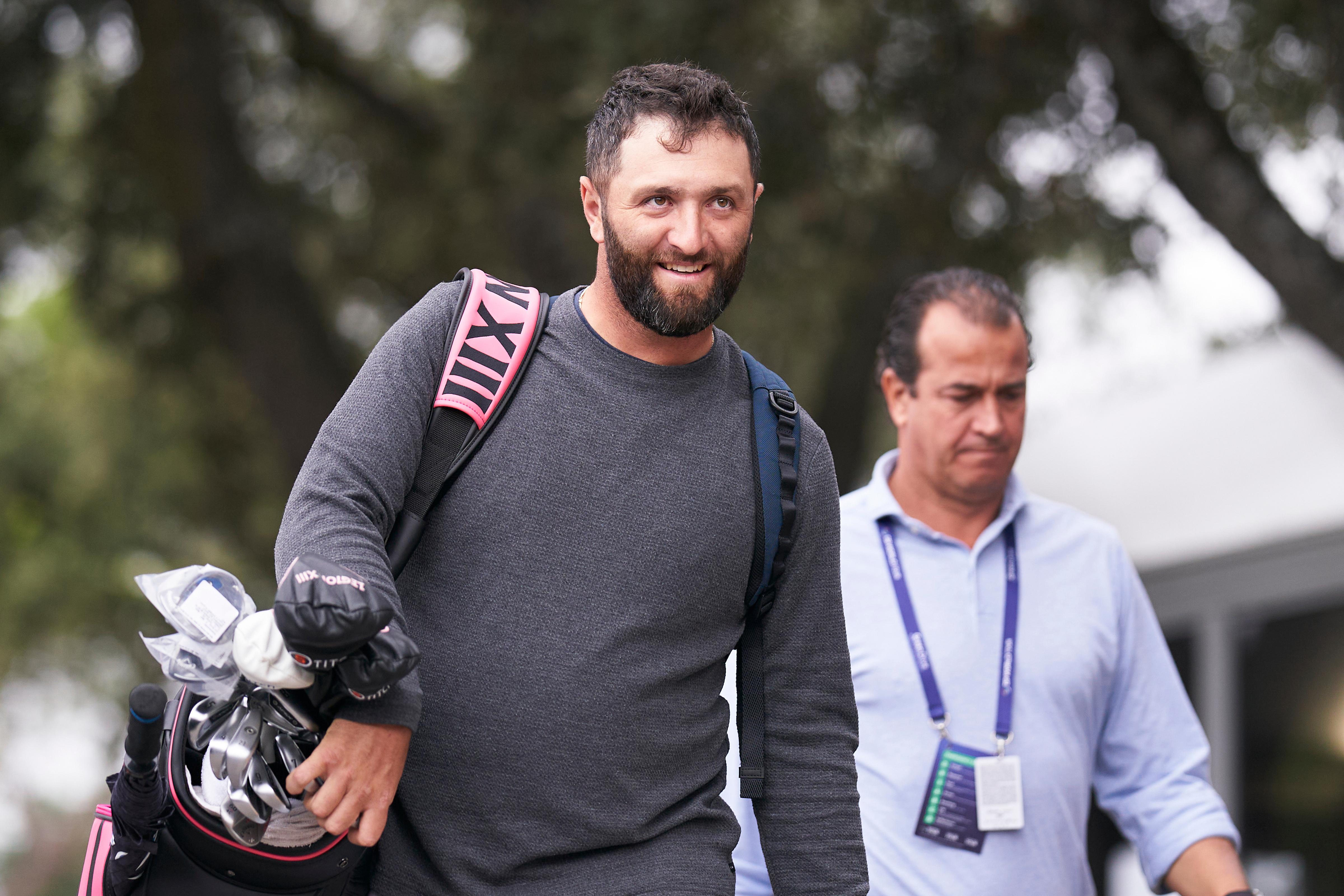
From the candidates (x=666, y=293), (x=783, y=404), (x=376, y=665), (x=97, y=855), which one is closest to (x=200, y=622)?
(x=376, y=665)

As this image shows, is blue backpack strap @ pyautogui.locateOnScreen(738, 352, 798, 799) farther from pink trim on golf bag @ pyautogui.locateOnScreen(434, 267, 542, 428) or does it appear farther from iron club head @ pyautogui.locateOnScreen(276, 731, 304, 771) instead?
iron club head @ pyautogui.locateOnScreen(276, 731, 304, 771)

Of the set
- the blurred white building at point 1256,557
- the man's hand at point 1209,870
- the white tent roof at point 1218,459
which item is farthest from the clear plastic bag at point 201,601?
the blurred white building at point 1256,557

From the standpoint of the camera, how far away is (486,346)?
225 centimetres

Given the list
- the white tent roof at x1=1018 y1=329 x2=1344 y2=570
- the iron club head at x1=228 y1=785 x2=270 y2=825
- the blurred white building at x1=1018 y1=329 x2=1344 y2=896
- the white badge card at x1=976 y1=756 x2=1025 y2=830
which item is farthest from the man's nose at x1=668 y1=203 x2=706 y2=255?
the blurred white building at x1=1018 y1=329 x2=1344 y2=896

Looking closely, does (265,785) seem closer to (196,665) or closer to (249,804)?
(249,804)

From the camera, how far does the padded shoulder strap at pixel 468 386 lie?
7.01 feet

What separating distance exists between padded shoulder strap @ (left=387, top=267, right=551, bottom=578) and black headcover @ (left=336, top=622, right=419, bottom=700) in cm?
26

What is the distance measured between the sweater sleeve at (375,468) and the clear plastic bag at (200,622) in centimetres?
7

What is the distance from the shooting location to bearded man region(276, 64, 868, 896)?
214 cm

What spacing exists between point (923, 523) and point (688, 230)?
1682mm

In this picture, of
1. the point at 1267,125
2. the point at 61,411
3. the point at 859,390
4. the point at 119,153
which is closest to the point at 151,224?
the point at 119,153

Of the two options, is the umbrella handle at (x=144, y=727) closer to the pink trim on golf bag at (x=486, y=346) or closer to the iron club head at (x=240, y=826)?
the iron club head at (x=240, y=826)

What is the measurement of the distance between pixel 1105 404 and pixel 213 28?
20.6 feet

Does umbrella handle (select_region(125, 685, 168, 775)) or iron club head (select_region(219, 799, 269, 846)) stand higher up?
umbrella handle (select_region(125, 685, 168, 775))
